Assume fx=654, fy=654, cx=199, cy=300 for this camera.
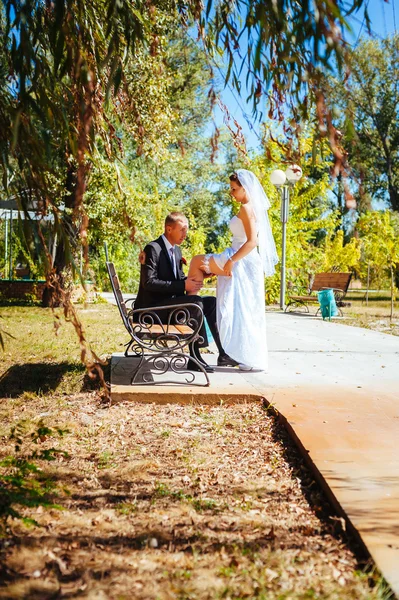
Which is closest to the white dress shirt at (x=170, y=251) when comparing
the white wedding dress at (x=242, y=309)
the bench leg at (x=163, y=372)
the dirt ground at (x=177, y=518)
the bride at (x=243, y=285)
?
the bride at (x=243, y=285)

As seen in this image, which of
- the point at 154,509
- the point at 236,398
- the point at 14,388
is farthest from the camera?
the point at 14,388

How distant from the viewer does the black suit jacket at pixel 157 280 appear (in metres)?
6.05

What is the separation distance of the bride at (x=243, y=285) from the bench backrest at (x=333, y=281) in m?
11.1

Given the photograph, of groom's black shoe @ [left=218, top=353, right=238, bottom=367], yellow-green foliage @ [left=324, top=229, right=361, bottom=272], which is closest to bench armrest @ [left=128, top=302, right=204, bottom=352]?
groom's black shoe @ [left=218, top=353, right=238, bottom=367]

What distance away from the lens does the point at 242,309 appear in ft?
21.7

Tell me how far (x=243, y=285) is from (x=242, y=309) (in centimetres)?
26

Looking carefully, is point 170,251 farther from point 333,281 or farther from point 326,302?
point 333,281

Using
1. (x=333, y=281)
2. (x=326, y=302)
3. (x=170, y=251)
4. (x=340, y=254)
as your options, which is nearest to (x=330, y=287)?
(x=333, y=281)

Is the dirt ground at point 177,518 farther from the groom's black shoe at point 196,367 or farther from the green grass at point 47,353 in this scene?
the groom's black shoe at point 196,367

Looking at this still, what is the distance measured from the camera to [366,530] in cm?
265

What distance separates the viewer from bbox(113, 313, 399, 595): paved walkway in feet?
9.37

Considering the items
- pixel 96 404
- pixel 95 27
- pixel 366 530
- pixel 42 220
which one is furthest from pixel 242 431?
pixel 95 27

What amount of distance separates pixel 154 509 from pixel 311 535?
76 centimetres

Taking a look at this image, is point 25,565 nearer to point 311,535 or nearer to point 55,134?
point 311,535
